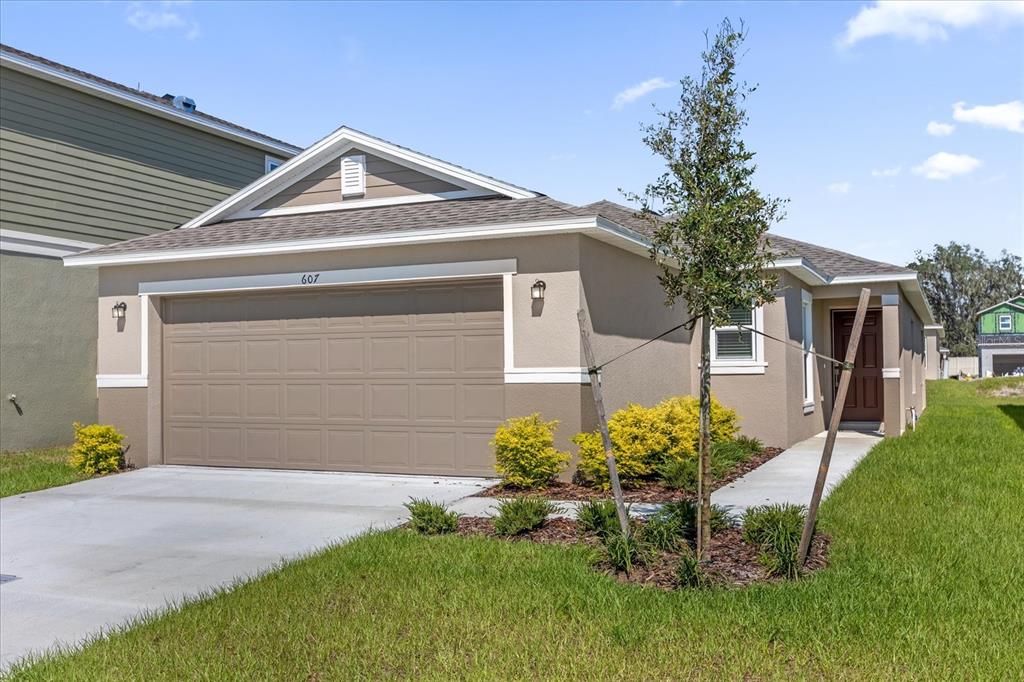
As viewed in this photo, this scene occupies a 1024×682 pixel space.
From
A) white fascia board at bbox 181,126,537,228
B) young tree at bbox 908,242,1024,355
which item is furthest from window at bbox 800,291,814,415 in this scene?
young tree at bbox 908,242,1024,355

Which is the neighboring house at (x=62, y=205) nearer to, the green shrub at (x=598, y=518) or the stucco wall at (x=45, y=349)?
the stucco wall at (x=45, y=349)

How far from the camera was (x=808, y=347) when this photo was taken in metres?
17.2

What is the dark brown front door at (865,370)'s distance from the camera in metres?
20.4

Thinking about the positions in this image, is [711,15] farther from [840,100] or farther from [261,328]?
[840,100]

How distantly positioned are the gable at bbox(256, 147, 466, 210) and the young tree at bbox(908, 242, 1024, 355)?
228 ft

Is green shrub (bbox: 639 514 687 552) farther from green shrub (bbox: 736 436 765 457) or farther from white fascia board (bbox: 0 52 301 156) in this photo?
white fascia board (bbox: 0 52 301 156)

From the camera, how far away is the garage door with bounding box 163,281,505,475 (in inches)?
470

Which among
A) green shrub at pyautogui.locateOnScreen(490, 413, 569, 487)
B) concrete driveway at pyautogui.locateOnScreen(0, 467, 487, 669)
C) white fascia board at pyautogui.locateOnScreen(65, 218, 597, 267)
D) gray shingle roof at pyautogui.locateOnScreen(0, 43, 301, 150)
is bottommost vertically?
concrete driveway at pyautogui.locateOnScreen(0, 467, 487, 669)

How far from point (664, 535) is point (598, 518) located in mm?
851

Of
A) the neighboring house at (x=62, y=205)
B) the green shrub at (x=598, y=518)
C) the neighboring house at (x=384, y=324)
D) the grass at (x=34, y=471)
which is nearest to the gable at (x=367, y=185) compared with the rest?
the neighboring house at (x=384, y=324)

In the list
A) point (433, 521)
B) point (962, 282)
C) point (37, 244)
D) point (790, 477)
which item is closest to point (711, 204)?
point (433, 521)

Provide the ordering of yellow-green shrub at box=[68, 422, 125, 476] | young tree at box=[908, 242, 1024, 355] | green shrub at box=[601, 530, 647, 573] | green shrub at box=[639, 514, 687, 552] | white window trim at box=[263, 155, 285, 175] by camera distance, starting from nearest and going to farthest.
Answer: green shrub at box=[601, 530, 647, 573]
green shrub at box=[639, 514, 687, 552]
yellow-green shrub at box=[68, 422, 125, 476]
white window trim at box=[263, 155, 285, 175]
young tree at box=[908, 242, 1024, 355]

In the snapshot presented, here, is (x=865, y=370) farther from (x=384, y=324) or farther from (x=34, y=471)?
(x=34, y=471)

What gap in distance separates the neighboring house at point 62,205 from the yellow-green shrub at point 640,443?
8148 millimetres
